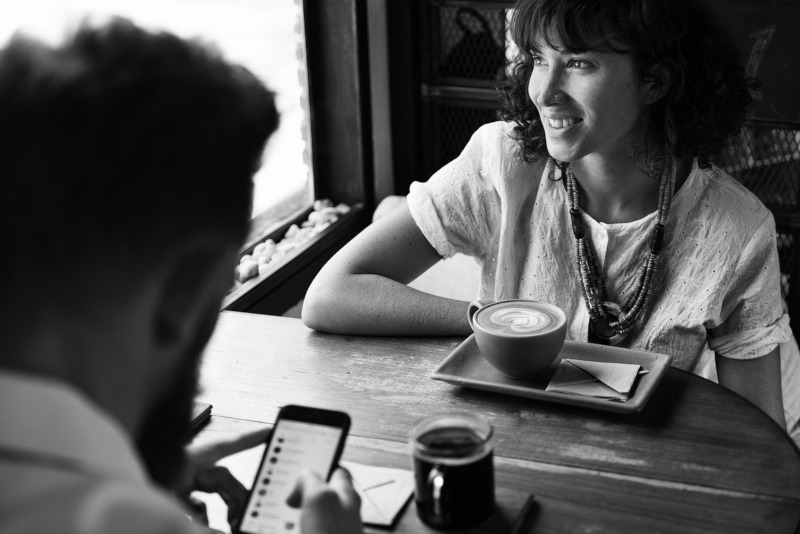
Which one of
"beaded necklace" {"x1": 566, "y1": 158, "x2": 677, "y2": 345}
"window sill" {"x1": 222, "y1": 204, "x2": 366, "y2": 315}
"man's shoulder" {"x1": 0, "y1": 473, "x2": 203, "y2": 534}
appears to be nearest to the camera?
"man's shoulder" {"x1": 0, "y1": 473, "x2": 203, "y2": 534}

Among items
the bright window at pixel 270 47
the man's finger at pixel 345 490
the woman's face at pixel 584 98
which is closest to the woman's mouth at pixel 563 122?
the woman's face at pixel 584 98

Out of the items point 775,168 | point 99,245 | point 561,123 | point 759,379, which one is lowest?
point 759,379

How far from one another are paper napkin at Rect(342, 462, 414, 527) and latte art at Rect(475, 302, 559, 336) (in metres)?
0.32

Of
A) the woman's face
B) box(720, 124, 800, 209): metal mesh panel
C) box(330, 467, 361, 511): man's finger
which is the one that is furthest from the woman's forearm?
box(720, 124, 800, 209): metal mesh panel

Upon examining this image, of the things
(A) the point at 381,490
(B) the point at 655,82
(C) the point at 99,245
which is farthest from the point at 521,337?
(C) the point at 99,245

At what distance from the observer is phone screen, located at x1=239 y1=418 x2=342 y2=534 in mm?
1067

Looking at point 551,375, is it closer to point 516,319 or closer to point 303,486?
point 516,319

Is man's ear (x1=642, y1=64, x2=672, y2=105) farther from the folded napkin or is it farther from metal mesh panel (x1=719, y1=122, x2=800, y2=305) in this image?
metal mesh panel (x1=719, y1=122, x2=800, y2=305)

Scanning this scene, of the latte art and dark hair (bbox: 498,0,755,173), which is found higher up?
dark hair (bbox: 498,0,755,173)

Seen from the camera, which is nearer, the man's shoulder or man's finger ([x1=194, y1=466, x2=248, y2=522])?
the man's shoulder

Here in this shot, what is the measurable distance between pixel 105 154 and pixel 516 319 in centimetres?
101

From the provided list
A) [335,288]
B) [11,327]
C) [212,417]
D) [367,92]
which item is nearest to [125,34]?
[11,327]

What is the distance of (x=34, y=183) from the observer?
56 centimetres

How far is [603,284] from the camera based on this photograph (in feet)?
6.56
